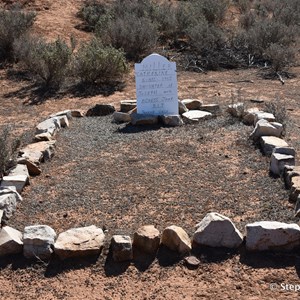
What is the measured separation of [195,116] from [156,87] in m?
0.63

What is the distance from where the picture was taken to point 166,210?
427 cm

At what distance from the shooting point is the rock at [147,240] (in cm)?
359

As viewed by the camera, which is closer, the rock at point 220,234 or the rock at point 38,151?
the rock at point 220,234

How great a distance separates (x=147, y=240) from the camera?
3588mm

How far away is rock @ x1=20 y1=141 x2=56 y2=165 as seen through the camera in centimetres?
535

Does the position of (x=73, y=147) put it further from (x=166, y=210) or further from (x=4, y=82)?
(x=4, y=82)

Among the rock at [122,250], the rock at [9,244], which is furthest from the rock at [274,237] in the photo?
the rock at [9,244]

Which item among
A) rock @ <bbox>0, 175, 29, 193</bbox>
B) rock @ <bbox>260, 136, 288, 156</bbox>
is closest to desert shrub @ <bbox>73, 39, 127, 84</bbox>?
rock @ <bbox>260, 136, 288, 156</bbox>

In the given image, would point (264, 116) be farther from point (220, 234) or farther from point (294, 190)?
point (220, 234)

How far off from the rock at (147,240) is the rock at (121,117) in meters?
3.32

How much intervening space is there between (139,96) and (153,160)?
156 centimetres

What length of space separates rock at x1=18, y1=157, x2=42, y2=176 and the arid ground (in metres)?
0.08

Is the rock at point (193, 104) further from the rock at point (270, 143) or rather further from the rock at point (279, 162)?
the rock at point (279, 162)

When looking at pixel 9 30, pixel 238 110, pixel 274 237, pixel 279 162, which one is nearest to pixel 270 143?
pixel 279 162
